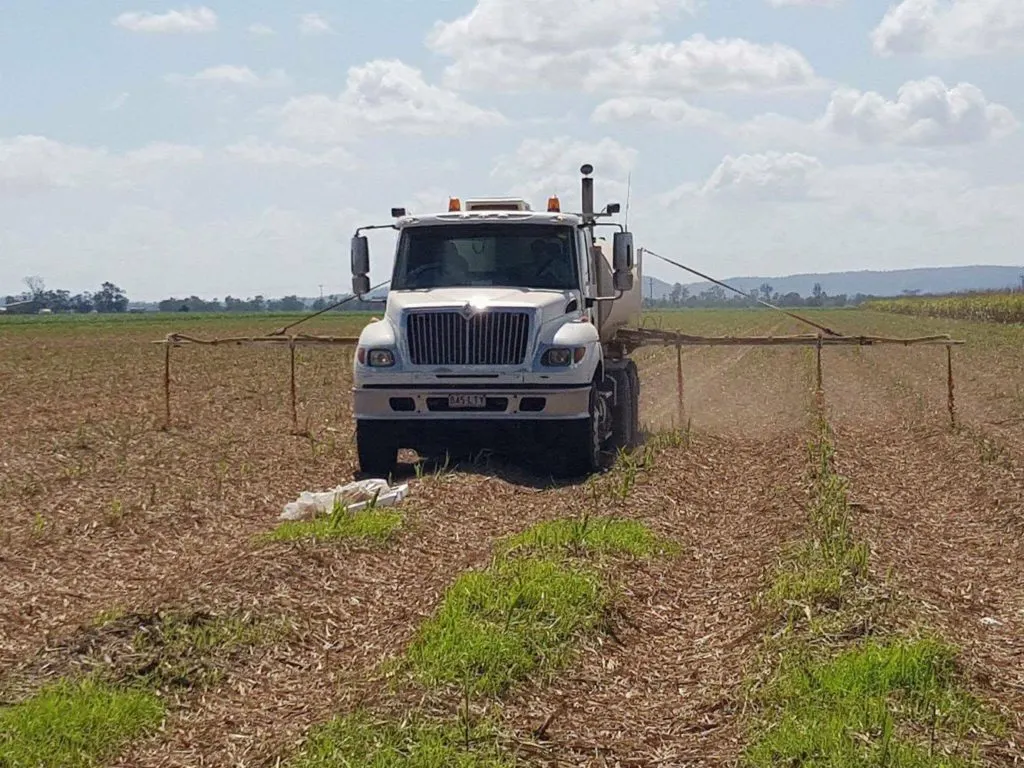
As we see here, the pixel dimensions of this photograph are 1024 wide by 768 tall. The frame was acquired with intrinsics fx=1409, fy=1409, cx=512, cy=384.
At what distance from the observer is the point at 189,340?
1891cm

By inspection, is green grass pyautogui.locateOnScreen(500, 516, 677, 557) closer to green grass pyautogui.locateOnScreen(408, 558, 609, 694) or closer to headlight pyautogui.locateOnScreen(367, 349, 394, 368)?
green grass pyautogui.locateOnScreen(408, 558, 609, 694)

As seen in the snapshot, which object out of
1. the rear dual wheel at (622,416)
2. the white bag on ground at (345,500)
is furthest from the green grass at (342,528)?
the rear dual wheel at (622,416)

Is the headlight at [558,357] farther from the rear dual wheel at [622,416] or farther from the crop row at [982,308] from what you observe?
the crop row at [982,308]

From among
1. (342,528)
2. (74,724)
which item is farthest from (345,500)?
(74,724)

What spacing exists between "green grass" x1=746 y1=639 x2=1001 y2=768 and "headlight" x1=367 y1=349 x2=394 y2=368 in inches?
316

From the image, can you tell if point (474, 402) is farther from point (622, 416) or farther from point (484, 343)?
point (622, 416)

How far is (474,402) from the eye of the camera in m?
14.2

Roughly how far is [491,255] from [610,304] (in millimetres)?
2892

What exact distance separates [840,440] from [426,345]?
6088mm

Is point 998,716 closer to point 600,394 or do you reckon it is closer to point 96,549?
point 96,549

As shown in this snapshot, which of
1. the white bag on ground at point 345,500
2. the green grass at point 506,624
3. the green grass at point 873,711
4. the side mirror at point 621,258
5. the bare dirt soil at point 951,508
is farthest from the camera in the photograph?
the side mirror at point 621,258

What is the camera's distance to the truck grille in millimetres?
14211

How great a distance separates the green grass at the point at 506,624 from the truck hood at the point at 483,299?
17.9 feet

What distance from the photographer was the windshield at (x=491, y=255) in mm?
15289
